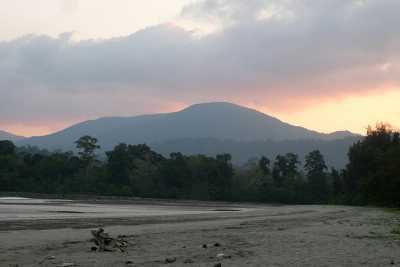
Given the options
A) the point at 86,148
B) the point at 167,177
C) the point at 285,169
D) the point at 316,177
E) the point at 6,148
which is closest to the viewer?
the point at 316,177

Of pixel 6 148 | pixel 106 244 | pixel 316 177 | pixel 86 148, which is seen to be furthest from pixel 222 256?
pixel 86 148

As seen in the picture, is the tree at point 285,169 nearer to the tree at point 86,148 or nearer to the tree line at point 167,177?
the tree line at point 167,177

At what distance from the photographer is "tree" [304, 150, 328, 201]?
4898 inches

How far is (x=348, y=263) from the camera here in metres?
15.5

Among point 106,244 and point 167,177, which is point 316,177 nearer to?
point 167,177

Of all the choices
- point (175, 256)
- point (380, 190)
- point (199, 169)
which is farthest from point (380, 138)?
point (175, 256)

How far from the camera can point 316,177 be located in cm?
12700

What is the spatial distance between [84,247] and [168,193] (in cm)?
11288

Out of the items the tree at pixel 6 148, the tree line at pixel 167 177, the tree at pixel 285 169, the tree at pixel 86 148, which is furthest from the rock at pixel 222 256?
the tree at pixel 86 148

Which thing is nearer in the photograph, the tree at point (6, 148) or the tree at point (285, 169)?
the tree at point (285, 169)

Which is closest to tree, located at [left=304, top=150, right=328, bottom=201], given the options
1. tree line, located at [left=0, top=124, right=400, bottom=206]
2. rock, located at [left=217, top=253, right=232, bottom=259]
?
tree line, located at [left=0, top=124, right=400, bottom=206]

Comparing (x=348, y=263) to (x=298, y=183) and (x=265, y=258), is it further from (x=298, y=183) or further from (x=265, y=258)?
(x=298, y=183)

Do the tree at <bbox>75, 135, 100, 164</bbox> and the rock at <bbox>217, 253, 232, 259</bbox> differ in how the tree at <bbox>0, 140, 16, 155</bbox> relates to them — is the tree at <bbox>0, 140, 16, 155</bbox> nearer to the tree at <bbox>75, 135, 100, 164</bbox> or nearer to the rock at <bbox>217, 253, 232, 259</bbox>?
the tree at <bbox>75, 135, 100, 164</bbox>

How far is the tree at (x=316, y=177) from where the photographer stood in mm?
124406
